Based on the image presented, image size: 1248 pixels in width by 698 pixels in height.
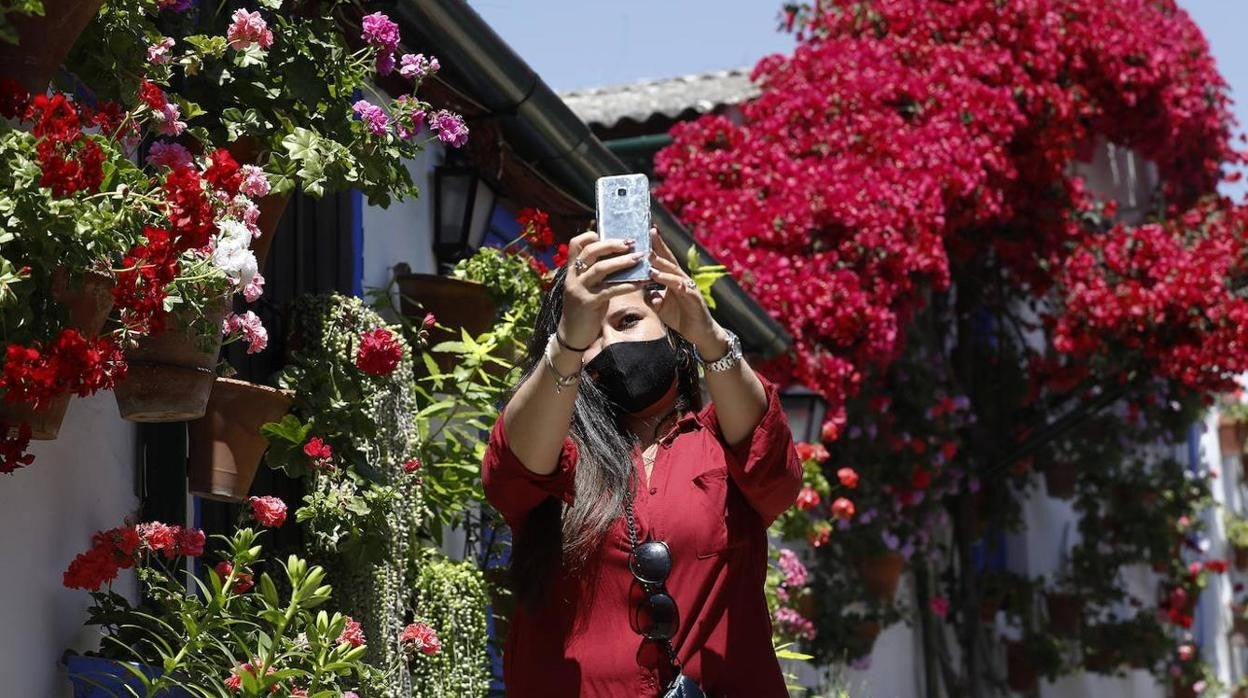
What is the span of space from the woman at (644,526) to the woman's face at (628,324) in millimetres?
203

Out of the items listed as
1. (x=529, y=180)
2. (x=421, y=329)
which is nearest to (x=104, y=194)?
(x=421, y=329)

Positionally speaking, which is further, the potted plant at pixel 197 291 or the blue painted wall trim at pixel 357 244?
the blue painted wall trim at pixel 357 244

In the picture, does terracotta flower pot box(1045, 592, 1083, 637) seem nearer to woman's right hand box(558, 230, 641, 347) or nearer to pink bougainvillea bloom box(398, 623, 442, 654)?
pink bougainvillea bloom box(398, 623, 442, 654)

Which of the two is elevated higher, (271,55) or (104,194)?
(271,55)

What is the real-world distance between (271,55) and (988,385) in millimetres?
9045

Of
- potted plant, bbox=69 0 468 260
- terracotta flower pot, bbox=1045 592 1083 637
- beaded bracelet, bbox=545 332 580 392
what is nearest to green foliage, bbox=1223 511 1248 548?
terracotta flower pot, bbox=1045 592 1083 637

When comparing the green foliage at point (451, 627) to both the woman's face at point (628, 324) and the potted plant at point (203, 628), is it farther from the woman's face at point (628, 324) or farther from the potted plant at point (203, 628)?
the woman's face at point (628, 324)

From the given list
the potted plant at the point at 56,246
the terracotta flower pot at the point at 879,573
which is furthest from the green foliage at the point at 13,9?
the terracotta flower pot at the point at 879,573

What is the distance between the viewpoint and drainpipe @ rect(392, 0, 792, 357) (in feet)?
19.2

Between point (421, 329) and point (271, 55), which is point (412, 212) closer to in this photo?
point (421, 329)

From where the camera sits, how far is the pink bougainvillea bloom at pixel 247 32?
14.0 ft

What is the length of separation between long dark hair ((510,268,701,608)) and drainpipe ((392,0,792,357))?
70.3 inches

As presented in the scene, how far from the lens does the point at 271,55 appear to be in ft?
14.9

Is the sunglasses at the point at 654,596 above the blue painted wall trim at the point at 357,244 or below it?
below
